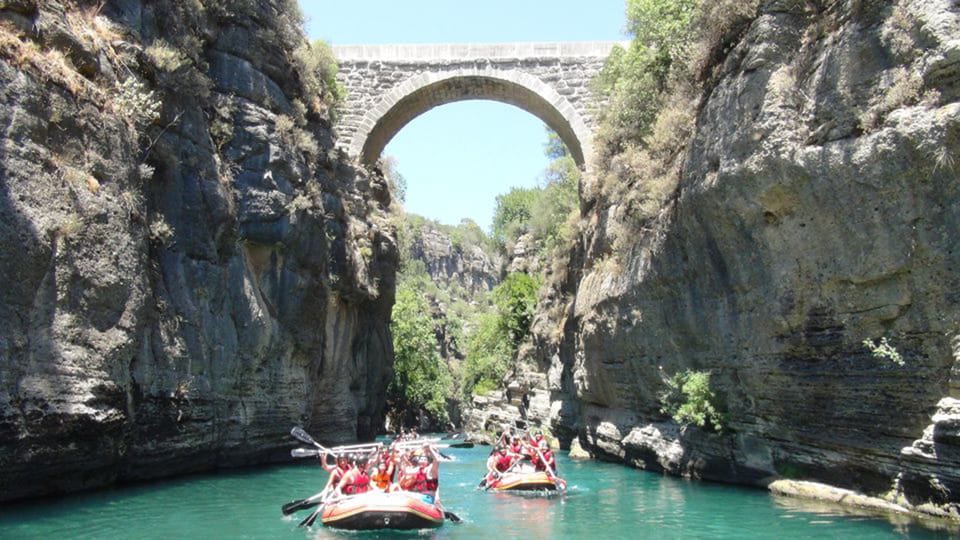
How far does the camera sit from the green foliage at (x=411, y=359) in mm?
40906

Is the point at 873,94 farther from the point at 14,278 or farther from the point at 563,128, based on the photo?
the point at 563,128

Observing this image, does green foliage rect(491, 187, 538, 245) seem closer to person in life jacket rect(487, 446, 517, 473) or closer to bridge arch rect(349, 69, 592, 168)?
bridge arch rect(349, 69, 592, 168)

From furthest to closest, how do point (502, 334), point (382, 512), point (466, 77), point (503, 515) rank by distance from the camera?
point (502, 334), point (466, 77), point (503, 515), point (382, 512)

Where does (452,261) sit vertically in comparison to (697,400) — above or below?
above

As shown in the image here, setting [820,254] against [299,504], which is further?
[299,504]

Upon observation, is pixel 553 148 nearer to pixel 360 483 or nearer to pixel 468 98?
pixel 468 98

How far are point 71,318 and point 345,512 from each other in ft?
15.3

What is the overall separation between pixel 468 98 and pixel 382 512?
17.9 metres

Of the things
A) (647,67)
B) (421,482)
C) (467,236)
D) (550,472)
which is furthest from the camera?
(467,236)

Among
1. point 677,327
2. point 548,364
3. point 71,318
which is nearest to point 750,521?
point 677,327

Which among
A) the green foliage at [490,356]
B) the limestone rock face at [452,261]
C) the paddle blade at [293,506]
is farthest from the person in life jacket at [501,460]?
the limestone rock face at [452,261]

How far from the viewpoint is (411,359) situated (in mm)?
41625

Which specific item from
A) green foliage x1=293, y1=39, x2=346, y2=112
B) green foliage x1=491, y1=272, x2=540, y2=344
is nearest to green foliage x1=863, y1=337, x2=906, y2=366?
green foliage x1=293, y1=39, x2=346, y2=112

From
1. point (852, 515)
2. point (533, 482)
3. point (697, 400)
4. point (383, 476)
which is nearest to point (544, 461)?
point (533, 482)
